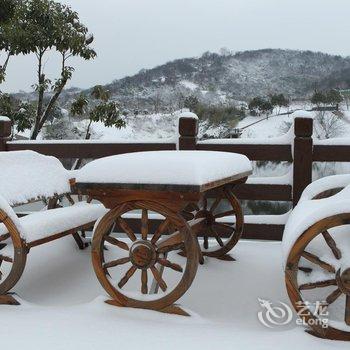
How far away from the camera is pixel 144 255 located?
2.76 meters

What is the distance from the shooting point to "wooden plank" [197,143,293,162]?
174 inches

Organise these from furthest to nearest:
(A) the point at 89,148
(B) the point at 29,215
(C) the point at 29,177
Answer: (A) the point at 89,148, (C) the point at 29,177, (B) the point at 29,215

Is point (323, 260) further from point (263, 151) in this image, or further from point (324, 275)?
point (263, 151)

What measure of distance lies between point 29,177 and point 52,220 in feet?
1.95

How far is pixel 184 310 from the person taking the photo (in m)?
2.71

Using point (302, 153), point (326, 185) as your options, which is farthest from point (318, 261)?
point (302, 153)

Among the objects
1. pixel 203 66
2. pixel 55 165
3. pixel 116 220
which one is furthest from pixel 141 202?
pixel 203 66

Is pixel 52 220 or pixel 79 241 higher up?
pixel 52 220

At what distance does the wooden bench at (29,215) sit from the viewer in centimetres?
288

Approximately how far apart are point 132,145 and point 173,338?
2.62 metres

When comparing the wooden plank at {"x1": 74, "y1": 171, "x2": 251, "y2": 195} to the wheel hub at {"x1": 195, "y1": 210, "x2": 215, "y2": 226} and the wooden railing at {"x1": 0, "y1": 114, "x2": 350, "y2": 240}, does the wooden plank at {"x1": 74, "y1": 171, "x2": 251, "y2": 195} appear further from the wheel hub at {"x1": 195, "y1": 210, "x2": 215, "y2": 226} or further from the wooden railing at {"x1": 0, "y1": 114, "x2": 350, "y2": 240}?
the wooden railing at {"x1": 0, "y1": 114, "x2": 350, "y2": 240}

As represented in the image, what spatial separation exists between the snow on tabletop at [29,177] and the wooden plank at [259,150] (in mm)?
1401

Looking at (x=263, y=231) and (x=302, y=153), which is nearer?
(x=302, y=153)

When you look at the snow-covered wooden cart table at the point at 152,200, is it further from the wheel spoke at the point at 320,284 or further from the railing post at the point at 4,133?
the railing post at the point at 4,133
